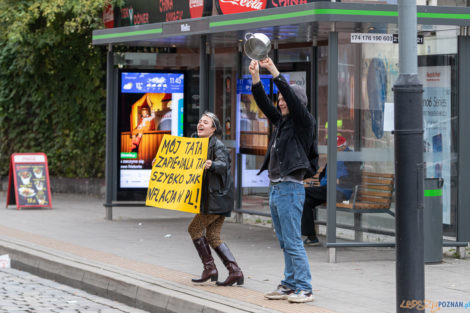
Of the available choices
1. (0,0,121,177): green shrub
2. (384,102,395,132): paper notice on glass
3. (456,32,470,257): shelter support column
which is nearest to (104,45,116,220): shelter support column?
(0,0,121,177): green shrub

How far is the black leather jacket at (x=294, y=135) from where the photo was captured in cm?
725

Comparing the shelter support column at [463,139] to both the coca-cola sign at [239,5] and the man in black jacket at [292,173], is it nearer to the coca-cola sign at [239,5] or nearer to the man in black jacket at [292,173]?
the man in black jacket at [292,173]

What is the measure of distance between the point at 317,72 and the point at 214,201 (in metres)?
4.37

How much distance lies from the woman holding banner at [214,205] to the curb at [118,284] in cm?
38

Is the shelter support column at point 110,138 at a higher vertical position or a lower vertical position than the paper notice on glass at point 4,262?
higher

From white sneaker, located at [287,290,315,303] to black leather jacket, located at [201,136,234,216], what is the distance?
106 cm

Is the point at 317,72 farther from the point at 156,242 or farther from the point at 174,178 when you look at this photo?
A: the point at 174,178

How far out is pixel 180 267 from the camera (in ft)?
30.6

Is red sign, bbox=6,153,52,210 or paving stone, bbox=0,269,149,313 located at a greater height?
red sign, bbox=6,153,52,210

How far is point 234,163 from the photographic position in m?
13.4

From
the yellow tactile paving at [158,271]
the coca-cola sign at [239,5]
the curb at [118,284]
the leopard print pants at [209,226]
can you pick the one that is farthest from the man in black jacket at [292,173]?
the coca-cola sign at [239,5]

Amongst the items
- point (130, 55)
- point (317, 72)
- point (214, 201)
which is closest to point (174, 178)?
point (214, 201)

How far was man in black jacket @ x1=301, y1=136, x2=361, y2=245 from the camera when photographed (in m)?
10.2

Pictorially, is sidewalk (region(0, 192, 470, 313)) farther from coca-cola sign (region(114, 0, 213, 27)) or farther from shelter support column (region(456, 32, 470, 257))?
coca-cola sign (region(114, 0, 213, 27))
